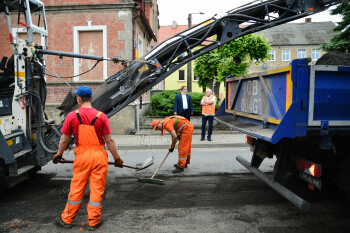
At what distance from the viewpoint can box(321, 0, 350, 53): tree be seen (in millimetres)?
15258

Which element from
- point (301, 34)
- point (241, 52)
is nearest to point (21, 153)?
point (241, 52)

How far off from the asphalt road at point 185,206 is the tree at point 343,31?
485 inches

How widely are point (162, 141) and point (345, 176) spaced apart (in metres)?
7.12

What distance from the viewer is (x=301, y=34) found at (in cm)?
4575

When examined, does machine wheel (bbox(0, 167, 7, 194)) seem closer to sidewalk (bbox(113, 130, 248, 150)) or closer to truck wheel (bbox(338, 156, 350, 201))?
truck wheel (bbox(338, 156, 350, 201))

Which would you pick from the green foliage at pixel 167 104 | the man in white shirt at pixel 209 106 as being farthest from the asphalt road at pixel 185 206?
the green foliage at pixel 167 104

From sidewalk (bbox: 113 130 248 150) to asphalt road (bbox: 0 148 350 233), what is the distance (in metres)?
3.54

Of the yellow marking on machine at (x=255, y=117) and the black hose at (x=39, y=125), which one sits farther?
the black hose at (x=39, y=125)

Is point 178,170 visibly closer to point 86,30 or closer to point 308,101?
point 308,101

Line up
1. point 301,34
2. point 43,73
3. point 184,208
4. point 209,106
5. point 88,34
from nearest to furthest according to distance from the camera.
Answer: point 184,208 → point 43,73 → point 209,106 → point 88,34 → point 301,34

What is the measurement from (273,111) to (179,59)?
2.50 metres

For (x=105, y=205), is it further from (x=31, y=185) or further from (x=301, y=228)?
(x=301, y=228)

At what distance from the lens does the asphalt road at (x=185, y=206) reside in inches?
151

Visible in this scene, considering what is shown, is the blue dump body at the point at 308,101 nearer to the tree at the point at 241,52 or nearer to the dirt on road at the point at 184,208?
the dirt on road at the point at 184,208
